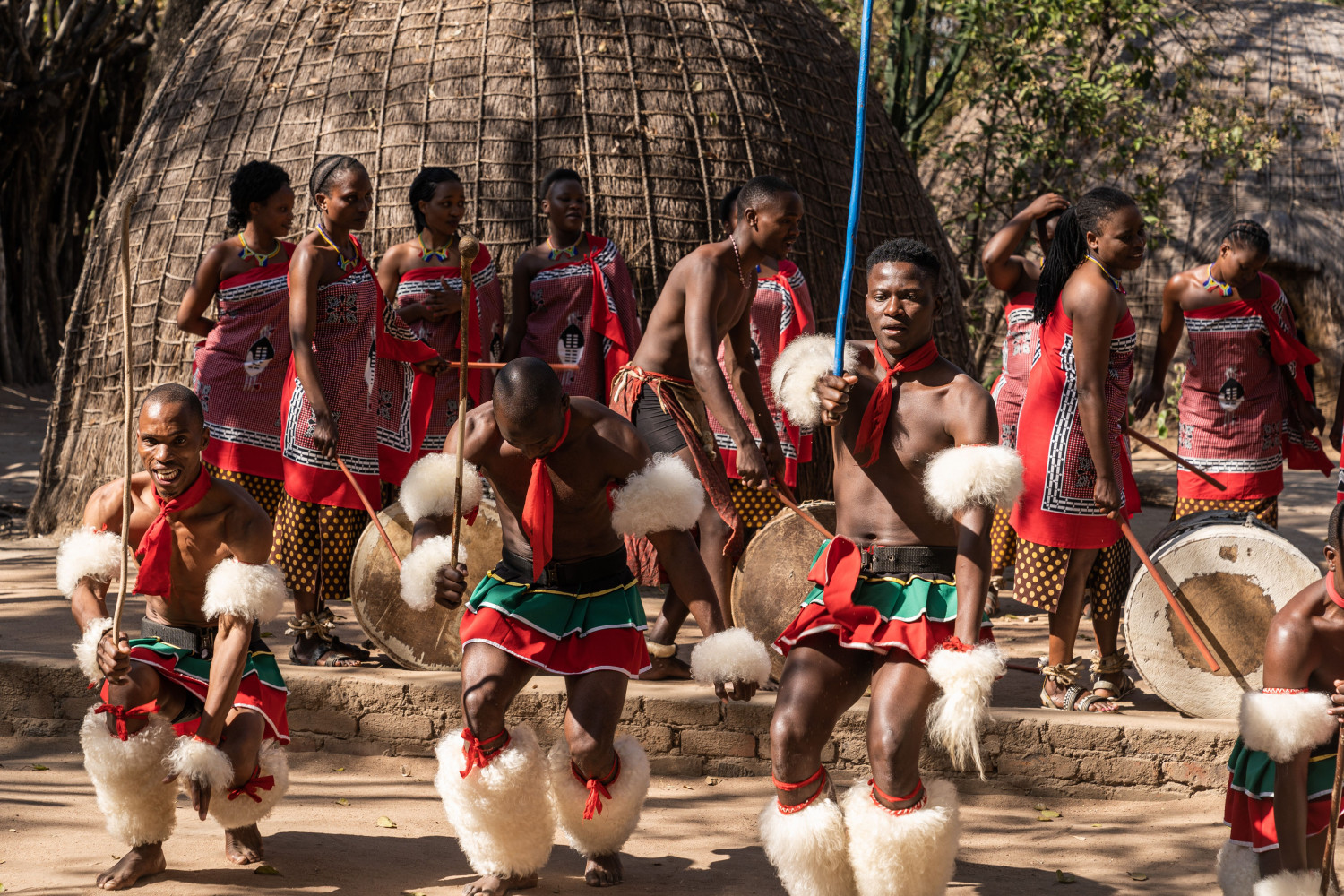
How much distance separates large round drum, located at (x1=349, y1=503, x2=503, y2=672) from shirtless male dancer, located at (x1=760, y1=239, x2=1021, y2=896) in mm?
1731

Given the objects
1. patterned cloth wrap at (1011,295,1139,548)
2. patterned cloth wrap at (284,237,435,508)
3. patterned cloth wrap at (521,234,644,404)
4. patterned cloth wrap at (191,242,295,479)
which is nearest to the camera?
patterned cloth wrap at (1011,295,1139,548)

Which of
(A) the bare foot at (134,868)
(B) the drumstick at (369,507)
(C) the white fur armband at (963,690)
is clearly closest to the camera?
(C) the white fur armband at (963,690)

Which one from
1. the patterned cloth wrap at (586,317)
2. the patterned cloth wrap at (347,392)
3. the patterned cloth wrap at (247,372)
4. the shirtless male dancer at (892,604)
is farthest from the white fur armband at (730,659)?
the patterned cloth wrap at (586,317)

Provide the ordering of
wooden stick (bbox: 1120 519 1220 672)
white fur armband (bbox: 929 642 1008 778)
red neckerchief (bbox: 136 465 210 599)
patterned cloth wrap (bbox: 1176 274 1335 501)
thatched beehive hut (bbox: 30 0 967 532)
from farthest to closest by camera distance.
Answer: thatched beehive hut (bbox: 30 0 967 532), patterned cloth wrap (bbox: 1176 274 1335 501), wooden stick (bbox: 1120 519 1220 672), red neckerchief (bbox: 136 465 210 599), white fur armband (bbox: 929 642 1008 778)

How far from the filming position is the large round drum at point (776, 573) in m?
4.80

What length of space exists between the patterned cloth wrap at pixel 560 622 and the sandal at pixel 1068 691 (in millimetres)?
1791

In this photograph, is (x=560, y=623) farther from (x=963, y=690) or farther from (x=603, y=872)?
(x=963, y=690)

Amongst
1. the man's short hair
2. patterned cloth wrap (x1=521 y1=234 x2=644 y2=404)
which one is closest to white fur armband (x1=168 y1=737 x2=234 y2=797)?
the man's short hair

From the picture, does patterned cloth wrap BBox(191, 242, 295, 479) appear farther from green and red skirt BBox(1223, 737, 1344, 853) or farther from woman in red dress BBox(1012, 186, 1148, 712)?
green and red skirt BBox(1223, 737, 1344, 853)

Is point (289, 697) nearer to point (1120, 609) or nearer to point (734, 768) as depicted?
point (734, 768)

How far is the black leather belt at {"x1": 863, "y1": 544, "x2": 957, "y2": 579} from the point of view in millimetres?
3268

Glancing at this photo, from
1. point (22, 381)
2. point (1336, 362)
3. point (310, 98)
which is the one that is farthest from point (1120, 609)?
point (22, 381)

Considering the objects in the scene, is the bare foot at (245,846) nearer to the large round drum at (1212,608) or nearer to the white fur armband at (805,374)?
the white fur armband at (805,374)

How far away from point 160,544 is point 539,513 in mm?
994
